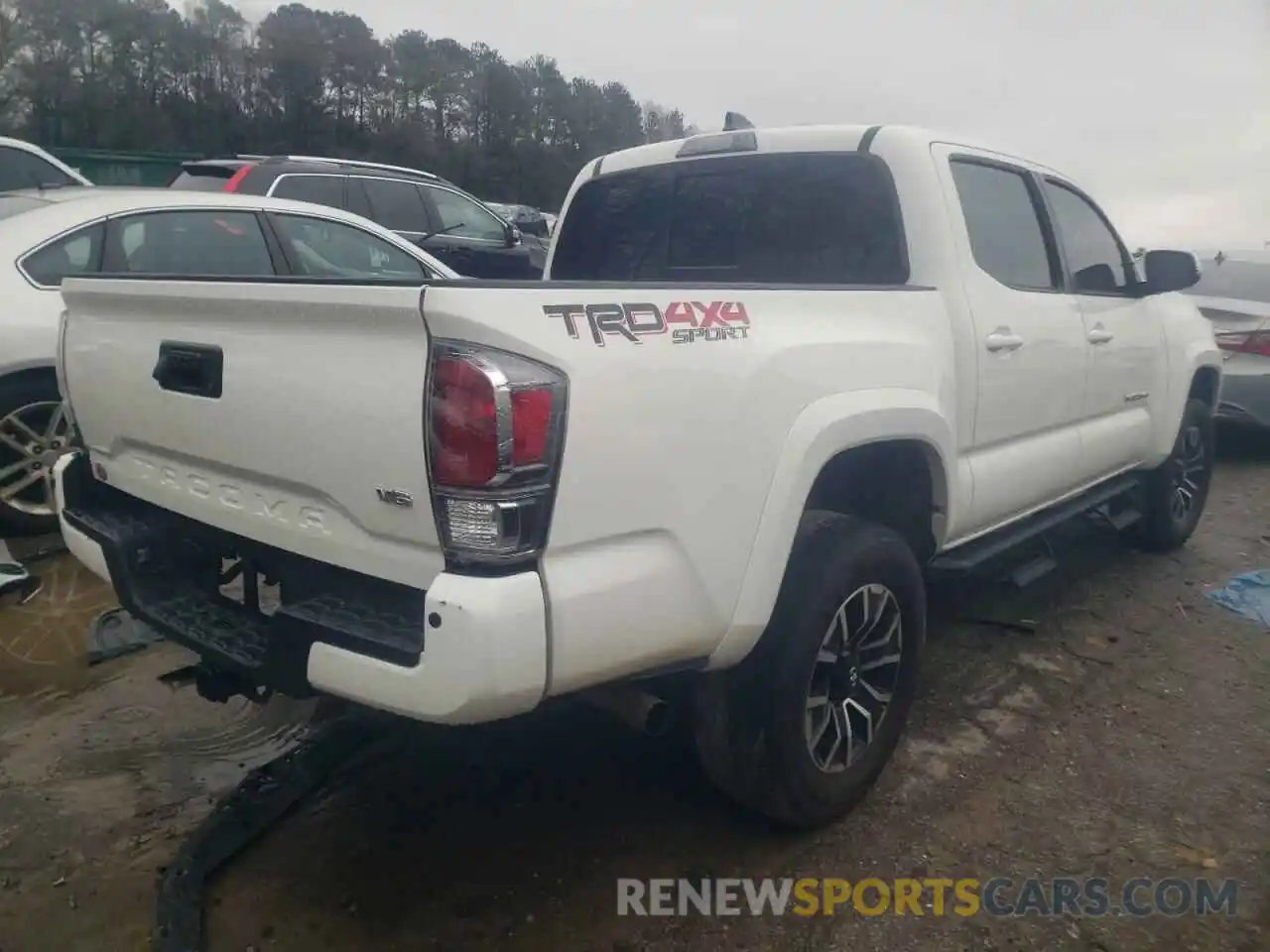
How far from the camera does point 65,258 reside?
4.87m

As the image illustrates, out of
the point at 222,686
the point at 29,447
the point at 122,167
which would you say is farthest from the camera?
the point at 122,167

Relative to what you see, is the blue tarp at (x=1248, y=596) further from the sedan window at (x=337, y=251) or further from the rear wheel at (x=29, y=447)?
the rear wheel at (x=29, y=447)

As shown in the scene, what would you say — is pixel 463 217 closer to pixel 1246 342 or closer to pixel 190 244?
pixel 190 244

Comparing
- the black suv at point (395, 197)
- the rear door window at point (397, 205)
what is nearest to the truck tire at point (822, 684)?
the black suv at point (395, 197)

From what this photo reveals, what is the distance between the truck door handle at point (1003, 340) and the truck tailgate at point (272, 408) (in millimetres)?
2093

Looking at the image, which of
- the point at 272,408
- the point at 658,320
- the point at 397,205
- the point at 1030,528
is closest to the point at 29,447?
the point at 272,408

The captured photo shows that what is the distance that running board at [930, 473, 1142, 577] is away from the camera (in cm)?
339

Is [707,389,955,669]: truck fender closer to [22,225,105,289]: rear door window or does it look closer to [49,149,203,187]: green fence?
[22,225,105,289]: rear door window

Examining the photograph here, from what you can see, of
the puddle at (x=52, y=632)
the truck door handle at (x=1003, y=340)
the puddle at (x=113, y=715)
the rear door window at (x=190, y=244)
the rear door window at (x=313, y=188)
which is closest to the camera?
the puddle at (x=113, y=715)

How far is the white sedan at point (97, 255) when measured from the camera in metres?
4.66

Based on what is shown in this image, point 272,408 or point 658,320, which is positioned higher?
point 658,320

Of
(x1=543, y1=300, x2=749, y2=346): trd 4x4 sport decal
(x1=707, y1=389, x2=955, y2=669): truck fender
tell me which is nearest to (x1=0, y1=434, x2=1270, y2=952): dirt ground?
(x1=707, y1=389, x2=955, y2=669): truck fender

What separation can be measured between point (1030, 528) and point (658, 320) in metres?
2.34

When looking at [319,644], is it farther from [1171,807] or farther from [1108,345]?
[1108,345]
